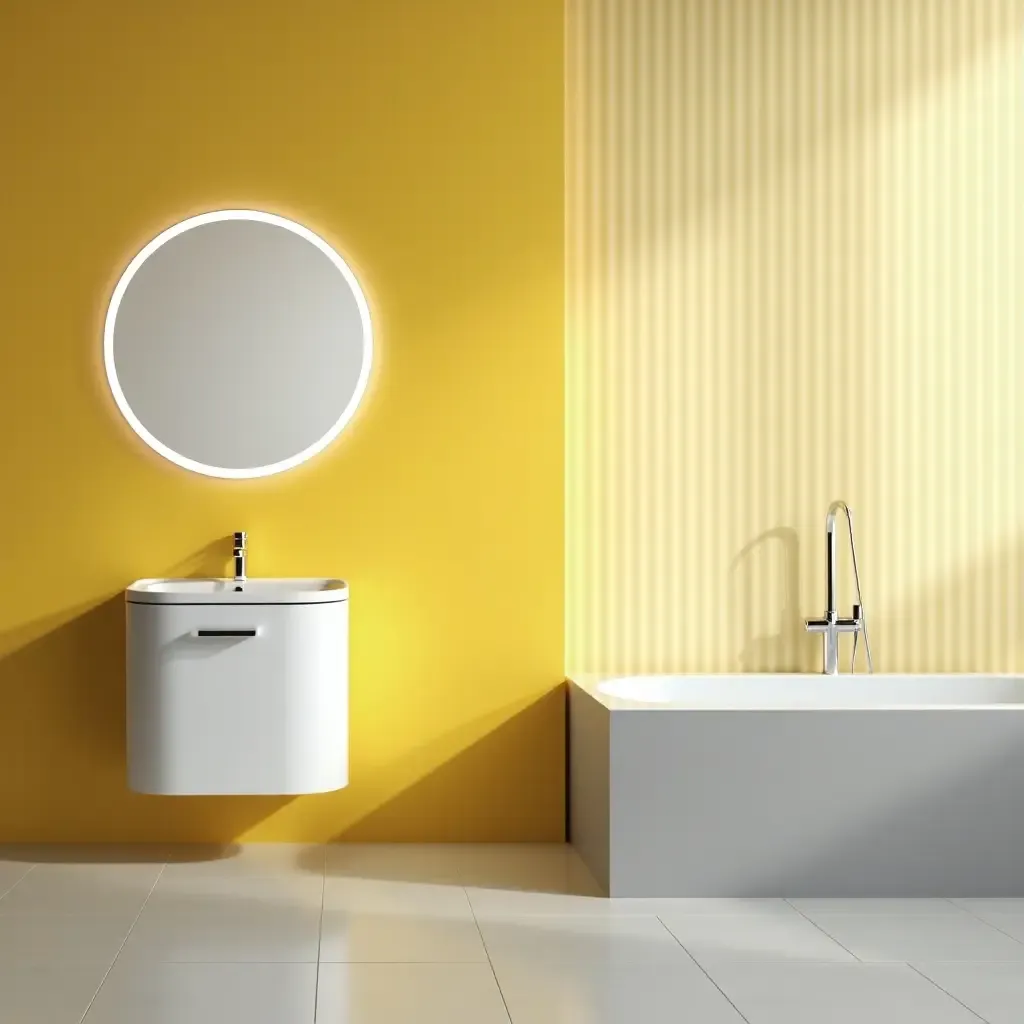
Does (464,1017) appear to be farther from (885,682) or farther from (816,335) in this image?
(816,335)

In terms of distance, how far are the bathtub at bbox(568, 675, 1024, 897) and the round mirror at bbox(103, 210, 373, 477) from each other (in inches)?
46.8

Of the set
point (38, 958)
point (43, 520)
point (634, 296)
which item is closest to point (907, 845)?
point (634, 296)

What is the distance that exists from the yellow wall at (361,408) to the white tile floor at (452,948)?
0.30 m

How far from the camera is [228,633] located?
320 cm

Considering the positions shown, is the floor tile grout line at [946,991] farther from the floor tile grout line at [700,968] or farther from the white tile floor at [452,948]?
the floor tile grout line at [700,968]

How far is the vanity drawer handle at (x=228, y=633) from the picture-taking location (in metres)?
3.19

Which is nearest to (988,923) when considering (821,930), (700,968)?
(821,930)

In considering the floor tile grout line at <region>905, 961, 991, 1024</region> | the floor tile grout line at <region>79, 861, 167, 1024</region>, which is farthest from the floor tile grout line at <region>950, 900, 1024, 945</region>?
the floor tile grout line at <region>79, 861, 167, 1024</region>

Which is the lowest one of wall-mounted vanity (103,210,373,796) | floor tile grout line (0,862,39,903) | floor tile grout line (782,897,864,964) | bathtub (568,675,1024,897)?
floor tile grout line (782,897,864,964)

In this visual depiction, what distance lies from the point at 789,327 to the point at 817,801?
1413mm

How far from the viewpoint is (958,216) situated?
3.90 m

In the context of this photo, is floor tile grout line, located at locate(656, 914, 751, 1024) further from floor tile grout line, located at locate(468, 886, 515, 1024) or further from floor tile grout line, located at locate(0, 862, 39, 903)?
floor tile grout line, located at locate(0, 862, 39, 903)

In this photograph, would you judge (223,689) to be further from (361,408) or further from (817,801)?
(817,801)

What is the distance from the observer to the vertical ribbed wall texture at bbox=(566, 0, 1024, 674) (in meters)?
3.83
